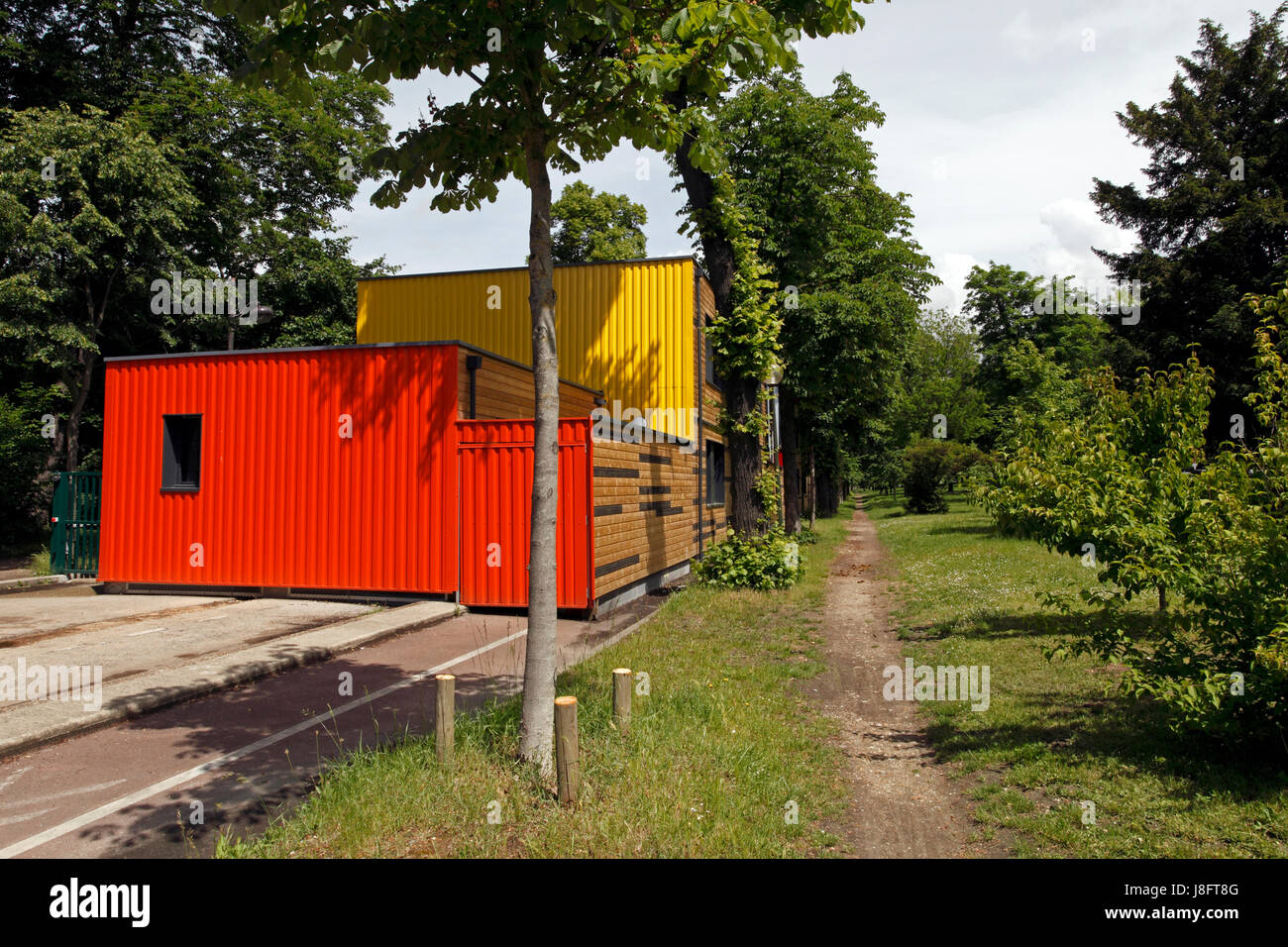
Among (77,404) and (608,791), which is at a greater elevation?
(77,404)

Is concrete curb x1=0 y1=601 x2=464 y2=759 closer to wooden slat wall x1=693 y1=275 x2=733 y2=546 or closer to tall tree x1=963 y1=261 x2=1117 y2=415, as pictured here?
wooden slat wall x1=693 y1=275 x2=733 y2=546

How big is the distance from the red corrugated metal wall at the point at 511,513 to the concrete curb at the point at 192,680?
1.05 meters

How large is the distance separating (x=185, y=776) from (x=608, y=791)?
281 centimetres

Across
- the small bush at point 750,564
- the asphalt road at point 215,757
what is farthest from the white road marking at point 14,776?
the small bush at point 750,564

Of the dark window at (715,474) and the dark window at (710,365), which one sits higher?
the dark window at (710,365)

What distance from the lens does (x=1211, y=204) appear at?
2634 centimetres

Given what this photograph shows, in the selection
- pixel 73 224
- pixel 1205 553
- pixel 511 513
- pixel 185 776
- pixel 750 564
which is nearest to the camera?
pixel 1205 553

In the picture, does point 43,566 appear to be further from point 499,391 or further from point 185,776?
point 185,776

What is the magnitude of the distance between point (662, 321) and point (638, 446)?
4511mm

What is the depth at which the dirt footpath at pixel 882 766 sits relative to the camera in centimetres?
422

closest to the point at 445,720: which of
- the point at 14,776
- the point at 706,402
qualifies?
the point at 14,776

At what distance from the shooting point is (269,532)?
12281 millimetres

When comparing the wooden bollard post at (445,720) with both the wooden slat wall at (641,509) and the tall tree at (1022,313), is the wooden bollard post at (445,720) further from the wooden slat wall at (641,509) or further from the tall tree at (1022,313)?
the tall tree at (1022,313)

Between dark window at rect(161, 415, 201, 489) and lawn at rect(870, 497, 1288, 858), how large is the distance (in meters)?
Answer: 11.5
